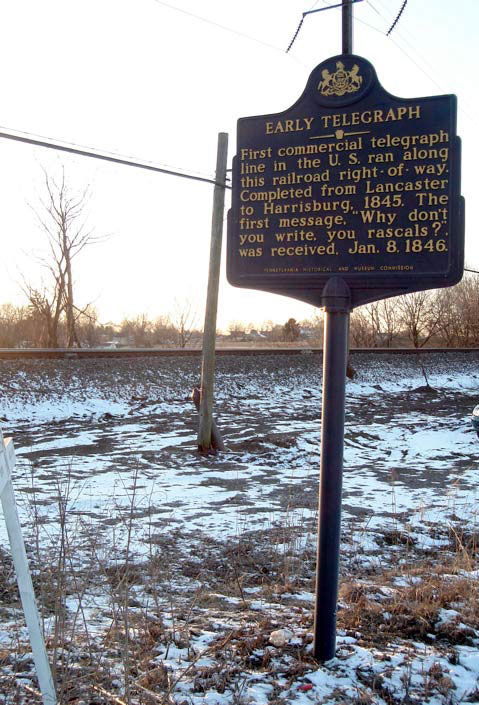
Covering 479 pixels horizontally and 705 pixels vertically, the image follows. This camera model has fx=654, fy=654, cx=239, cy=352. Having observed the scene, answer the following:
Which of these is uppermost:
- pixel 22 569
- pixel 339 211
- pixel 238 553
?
pixel 339 211

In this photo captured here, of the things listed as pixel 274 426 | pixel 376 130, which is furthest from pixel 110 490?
pixel 274 426

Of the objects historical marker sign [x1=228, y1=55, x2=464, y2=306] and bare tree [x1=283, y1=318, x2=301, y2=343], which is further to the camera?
bare tree [x1=283, y1=318, x2=301, y2=343]

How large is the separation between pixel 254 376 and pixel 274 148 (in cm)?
1870

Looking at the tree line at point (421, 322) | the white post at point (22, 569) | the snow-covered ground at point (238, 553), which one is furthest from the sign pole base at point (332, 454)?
the tree line at point (421, 322)

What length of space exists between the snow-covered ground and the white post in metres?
0.44

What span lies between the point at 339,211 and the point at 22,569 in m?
2.69

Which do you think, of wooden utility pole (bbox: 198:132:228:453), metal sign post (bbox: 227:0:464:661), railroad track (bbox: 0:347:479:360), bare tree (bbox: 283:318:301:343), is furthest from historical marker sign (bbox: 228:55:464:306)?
bare tree (bbox: 283:318:301:343)

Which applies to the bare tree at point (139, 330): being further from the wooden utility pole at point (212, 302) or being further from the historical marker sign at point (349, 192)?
the historical marker sign at point (349, 192)

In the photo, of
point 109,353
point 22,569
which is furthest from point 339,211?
point 109,353

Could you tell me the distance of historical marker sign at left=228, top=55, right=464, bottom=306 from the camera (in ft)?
12.5

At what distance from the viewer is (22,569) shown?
2439 mm

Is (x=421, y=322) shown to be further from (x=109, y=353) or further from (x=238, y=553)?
(x=238, y=553)

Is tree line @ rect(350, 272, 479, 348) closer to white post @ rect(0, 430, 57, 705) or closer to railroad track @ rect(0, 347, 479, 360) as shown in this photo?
railroad track @ rect(0, 347, 479, 360)

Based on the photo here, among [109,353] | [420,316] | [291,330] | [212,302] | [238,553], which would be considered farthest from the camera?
[291,330]
